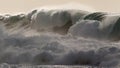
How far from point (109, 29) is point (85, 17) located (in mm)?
3302

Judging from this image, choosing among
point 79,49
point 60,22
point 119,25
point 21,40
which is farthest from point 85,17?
point 79,49

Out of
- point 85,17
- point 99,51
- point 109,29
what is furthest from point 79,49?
point 85,17

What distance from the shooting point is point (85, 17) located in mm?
18859

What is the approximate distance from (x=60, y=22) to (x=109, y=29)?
17.5 feet

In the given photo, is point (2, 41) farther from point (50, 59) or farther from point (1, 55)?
point (50, 59)

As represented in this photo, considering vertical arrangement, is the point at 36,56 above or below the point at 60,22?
above

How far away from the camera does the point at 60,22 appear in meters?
20.6

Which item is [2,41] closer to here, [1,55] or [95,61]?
[1,55]

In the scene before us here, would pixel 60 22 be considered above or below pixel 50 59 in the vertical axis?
below

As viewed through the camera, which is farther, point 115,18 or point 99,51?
point 115,18

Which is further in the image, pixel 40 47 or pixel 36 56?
pixel 40 47

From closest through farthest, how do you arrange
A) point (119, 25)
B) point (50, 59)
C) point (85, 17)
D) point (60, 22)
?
point (50, 59) → point (119, 25) → point (85, 17) → point (60, 22)

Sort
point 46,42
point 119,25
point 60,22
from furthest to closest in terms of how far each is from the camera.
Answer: point 60,22, point 119,25, point 46,42

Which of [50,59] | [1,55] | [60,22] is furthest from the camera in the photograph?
[60,22]
